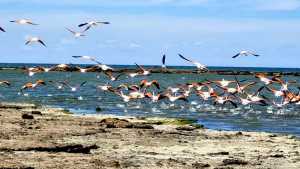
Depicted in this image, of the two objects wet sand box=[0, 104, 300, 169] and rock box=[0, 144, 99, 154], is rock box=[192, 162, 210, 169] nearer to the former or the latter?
wet sand box=[0, 104, 300, 169]

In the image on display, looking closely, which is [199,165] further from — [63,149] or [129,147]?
[129,147]

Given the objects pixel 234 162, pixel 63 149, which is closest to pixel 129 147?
pixel 63 149

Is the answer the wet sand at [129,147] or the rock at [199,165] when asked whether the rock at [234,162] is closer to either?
the wet sand at [129,147]

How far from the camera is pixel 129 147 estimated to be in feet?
91.6

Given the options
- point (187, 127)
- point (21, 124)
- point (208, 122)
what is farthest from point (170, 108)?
point (21, 124)

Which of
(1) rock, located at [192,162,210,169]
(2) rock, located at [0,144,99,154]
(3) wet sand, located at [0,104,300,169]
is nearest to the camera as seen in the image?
(1) rock, located at [192,162,210,169]

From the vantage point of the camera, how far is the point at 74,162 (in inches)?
882

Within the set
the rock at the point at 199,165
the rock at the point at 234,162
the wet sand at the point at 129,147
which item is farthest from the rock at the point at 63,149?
the rock at the point at 234,162

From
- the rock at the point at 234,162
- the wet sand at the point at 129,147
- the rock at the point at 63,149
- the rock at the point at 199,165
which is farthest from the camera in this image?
the rock at the point at 63,149

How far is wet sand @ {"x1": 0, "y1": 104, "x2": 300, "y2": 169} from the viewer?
23203 millimetres

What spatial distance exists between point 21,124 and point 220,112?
27.7m

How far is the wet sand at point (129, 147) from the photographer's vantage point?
23203 mm

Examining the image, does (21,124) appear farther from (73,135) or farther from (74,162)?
(74,162)

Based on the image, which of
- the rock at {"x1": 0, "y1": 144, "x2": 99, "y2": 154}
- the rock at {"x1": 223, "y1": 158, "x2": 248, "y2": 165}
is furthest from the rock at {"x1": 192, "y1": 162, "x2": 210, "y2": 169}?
the rock at {"x1": 0, "y1": 144, "x2": 99, "y2": 154}
